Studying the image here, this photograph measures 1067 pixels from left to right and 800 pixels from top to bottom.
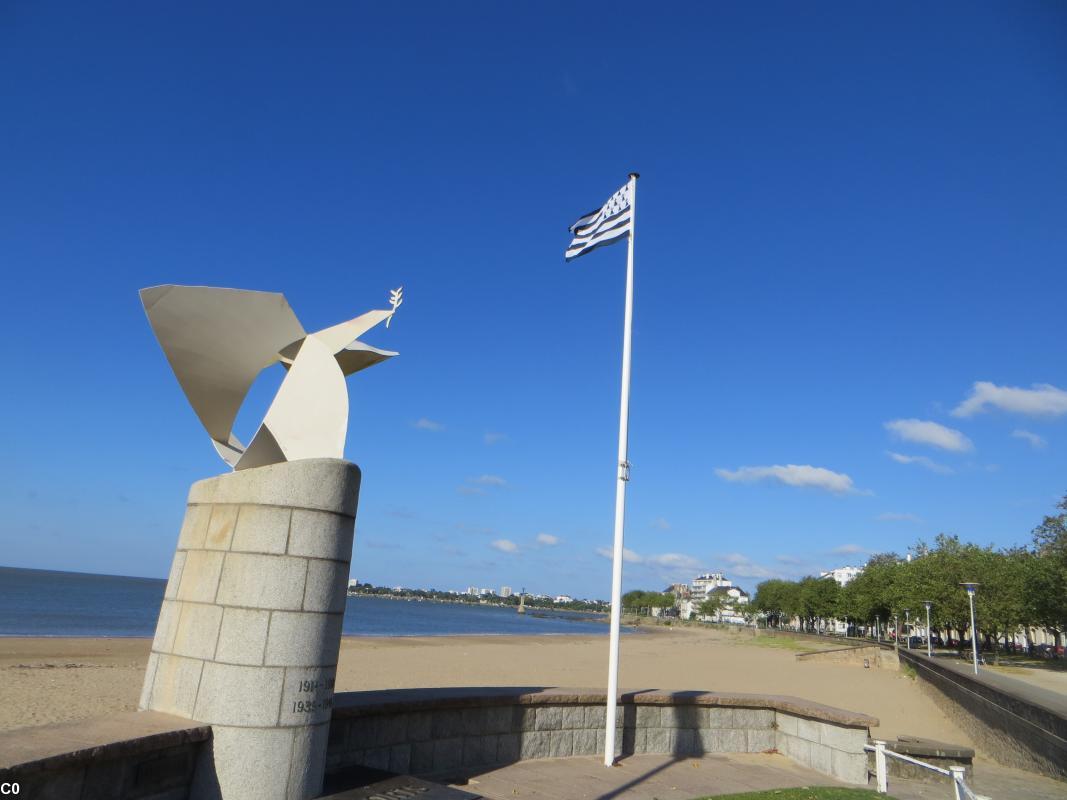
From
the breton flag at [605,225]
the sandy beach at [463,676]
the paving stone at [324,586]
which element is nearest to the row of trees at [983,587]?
the sandy beach at [463,676]

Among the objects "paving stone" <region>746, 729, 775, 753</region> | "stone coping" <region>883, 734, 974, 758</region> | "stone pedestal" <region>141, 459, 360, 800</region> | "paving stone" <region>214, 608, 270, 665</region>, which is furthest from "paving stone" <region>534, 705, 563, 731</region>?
"stone coping" <region>883, 734, 974, 758</region>

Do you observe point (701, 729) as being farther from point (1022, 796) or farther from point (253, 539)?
point (253, 539)

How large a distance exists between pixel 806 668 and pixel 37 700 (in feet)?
112

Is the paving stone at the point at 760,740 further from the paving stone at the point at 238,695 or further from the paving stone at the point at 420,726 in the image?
the paving stone at the point at 238,695

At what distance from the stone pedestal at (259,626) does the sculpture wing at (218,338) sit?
118 cm

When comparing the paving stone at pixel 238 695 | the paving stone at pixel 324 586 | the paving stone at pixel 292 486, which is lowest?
the paving stone at pixel 238 695

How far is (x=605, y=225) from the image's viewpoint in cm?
1116

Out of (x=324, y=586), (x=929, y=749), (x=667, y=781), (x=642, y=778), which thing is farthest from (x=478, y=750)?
(x=929, y=749)

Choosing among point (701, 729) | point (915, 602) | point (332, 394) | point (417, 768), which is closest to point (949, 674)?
point (701, 729)

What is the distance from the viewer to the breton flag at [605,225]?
10820 millimetres

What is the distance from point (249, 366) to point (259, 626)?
2731mm

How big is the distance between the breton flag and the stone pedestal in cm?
609

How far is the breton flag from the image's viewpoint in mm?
10820

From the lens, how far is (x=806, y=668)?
37.8 m
